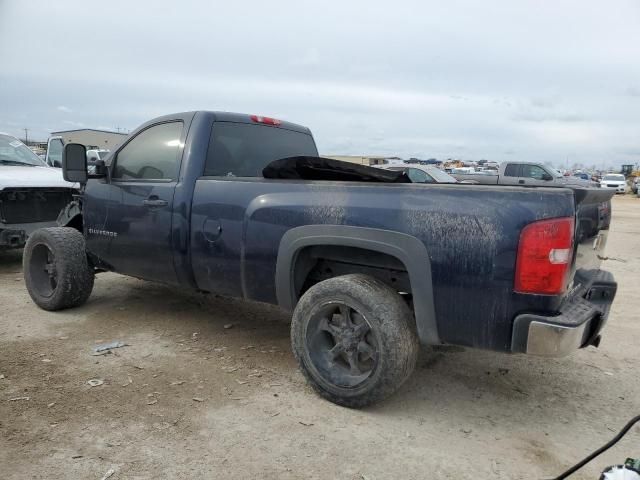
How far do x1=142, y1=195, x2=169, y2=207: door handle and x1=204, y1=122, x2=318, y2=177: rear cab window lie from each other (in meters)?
0.40

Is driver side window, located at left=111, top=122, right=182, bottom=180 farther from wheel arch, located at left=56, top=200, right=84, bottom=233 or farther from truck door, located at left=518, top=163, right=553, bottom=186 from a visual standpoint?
truck door, located at left=518, top=163, right=553, bottom=186

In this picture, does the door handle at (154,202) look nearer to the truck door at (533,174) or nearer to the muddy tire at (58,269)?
the muddy tire at (58,269)

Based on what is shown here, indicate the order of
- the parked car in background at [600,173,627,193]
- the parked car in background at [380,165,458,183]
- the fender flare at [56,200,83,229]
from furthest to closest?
1. the parked car in background at [600,173,627,193]
2. the parked car in background at [380,165,458,183]
3. the fender flare at [56,200,83,229]

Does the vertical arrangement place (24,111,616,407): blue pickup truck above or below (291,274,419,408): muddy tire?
above

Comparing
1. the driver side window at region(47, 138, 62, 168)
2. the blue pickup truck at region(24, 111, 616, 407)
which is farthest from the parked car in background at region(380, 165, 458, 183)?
the blue pickup truck at region(24, 111, 616, 407)

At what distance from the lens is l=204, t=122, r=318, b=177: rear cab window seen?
420cm

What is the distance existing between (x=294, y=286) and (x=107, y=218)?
2078mm

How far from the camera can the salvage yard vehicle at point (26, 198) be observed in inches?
256

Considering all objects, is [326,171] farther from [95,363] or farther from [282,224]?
[95,363]

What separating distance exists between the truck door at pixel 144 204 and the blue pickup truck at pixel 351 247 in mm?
14

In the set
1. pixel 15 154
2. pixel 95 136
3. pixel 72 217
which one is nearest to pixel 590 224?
pixel 72 217

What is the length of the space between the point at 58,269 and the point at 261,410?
2747mm

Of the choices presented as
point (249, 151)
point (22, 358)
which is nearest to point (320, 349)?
point (249, 151)

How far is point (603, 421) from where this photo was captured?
322 centimetres
